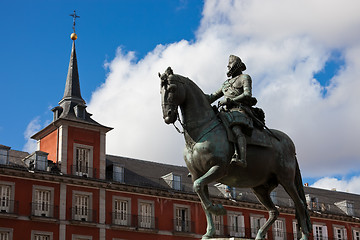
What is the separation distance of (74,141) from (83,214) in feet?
17.2

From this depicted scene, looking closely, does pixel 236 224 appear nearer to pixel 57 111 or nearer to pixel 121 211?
pixel 121 211

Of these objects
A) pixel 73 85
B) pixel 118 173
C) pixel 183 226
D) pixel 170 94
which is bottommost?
pixel 170 94

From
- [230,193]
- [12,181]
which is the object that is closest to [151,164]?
[230,193]

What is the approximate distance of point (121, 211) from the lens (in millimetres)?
46031

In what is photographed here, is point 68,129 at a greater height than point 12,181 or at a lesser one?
Answer: greater

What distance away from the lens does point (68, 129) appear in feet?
Answer: 151

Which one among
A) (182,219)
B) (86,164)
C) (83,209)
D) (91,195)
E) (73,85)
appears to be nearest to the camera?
(83,209)

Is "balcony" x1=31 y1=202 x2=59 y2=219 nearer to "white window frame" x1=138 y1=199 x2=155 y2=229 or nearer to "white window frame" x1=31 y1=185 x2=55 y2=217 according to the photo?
"white window frame" x1=31 y1=185 x2=55 y2=217

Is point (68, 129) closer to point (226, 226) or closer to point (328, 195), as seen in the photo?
point (226, 226)

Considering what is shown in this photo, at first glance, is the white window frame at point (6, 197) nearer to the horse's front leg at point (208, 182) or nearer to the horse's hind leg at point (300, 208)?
the horse's hind leg at point (300, 208)

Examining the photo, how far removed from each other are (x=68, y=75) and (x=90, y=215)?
41.9 ft

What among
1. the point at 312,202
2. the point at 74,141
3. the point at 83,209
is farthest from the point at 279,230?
the point at 74,141

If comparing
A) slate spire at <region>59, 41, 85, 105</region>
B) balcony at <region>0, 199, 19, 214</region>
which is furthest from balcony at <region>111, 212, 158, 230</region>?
slate spire at <region>59, 41, 85, 105</region>

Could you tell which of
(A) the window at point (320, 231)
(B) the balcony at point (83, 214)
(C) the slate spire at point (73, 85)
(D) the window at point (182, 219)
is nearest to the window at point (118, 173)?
(B) the balcony at point (83, 214)
